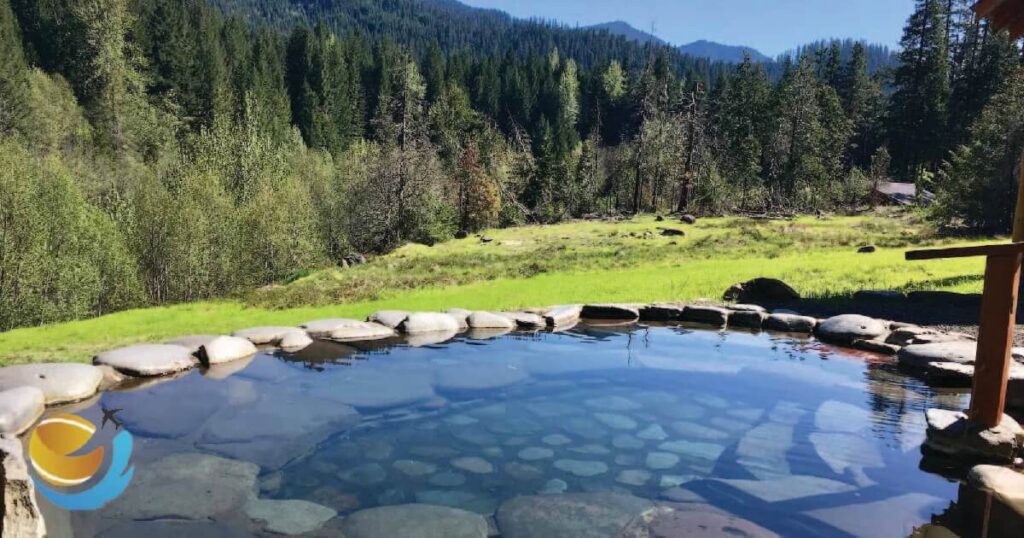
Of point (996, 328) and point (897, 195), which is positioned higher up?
point (897, 195)

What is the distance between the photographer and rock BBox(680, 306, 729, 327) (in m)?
12.0

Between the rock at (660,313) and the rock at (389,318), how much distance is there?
4.62 meters

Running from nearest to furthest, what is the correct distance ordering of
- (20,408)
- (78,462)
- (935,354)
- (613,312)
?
(78,462) < (20,408) < (935,354) < (613,312)

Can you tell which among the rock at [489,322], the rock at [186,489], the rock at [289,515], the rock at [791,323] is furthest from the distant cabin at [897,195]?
the rock at [186,489]

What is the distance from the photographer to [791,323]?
11531 mm

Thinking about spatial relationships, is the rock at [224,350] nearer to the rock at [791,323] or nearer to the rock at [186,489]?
the rock at [186,489]

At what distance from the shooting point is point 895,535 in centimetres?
473

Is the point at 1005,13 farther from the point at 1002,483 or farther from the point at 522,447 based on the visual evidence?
the point at 522,447

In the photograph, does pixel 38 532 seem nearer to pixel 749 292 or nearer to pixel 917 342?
pixel 917 342

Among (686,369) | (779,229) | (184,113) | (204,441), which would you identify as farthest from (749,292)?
(184,113)

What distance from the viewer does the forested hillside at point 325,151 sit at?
24.7m

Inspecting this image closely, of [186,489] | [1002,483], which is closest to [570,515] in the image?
[186,489]

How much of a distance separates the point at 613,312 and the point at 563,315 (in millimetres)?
1091

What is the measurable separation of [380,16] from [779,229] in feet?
603
